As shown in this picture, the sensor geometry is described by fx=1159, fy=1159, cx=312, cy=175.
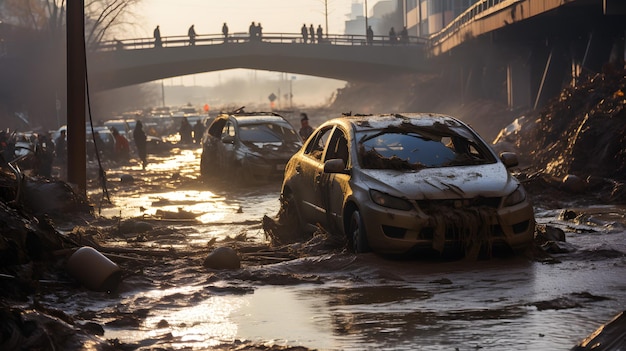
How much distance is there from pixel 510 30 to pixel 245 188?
2488 centimetres

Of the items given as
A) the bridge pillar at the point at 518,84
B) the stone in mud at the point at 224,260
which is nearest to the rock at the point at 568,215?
the stone in mud at the point at 224,260

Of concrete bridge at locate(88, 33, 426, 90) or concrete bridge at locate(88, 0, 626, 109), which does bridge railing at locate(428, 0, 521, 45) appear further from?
concrete bridge at locate(88, 33, 426, 90)

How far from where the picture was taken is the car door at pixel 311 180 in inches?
502

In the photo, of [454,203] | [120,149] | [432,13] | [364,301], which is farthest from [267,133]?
[432,13]

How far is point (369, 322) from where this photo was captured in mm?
8195

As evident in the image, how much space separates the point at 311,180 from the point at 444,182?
98.5 inches

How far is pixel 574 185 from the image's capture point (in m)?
19.5

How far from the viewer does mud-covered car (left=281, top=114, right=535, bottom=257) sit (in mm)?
10641

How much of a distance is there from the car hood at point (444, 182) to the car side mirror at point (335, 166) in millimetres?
297

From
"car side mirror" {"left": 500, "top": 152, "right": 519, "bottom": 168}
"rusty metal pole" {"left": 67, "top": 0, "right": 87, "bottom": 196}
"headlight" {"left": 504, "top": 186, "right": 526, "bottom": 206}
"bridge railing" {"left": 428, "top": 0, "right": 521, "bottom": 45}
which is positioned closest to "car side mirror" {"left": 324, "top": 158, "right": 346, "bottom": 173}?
"car side mirror" {"left": 500, "top": 152, "right": 519, "bottom": 168}

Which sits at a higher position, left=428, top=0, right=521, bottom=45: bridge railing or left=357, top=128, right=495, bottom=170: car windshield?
left=428, top=0, right=521, bottom=45: bridge railing

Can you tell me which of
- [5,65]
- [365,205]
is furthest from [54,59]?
[365,205]

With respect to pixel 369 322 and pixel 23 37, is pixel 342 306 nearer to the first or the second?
pixel 369 322

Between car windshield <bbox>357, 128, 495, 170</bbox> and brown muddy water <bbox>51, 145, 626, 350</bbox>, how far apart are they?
1.09 metres
